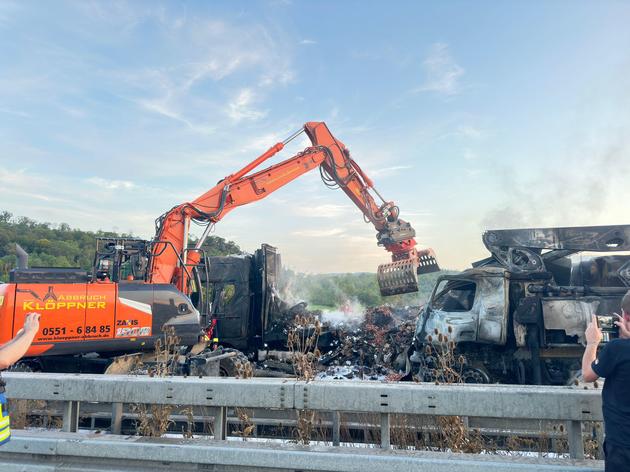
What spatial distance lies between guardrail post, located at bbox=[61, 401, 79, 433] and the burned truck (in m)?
4.98

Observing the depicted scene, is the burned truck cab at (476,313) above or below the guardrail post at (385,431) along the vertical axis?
above

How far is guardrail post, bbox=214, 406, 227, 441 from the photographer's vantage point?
3669 mm

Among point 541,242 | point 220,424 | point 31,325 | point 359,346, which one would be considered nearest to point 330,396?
point 220,424

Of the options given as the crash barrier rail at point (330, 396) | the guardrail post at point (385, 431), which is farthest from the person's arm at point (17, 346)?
the guardrail post at point (385, 431)

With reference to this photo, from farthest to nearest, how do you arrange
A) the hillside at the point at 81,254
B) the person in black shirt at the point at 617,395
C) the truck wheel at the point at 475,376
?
the hillside at the point at 81,254 → the truck wheel at the point at 475,376 → the person in black shirt at the point at 617,395

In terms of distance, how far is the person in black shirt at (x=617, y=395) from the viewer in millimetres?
2741

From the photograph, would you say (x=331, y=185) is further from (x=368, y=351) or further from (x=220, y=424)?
(x=220, y=424)

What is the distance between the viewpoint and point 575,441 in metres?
3.26

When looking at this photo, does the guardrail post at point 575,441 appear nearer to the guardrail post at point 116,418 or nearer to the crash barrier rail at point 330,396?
the crash barrier rail at point 330,396

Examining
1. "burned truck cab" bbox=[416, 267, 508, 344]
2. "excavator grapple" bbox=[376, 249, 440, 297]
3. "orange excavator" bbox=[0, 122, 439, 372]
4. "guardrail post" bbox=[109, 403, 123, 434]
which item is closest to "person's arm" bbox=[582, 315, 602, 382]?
"guardrail post" bbox=[109, 403, 123, 434]

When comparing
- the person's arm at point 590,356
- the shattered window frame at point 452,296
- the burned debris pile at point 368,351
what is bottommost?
the burned debris pile at point 368,351

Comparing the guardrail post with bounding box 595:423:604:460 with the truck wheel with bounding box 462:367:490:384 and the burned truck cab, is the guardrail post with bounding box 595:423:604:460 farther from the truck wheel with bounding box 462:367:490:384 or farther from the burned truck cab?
the truck wheel with bounding box 462:367:490:384

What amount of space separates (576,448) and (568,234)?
5.98 meters

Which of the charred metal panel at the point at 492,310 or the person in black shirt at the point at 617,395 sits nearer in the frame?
the person in black shirt at the point at 617,395
